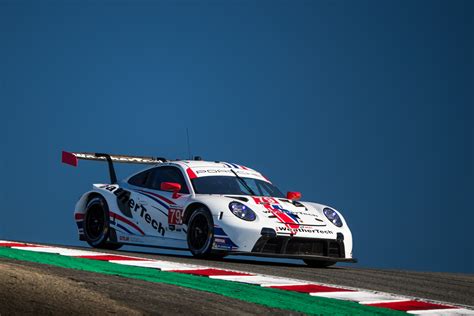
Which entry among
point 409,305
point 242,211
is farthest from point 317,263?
point 409,305

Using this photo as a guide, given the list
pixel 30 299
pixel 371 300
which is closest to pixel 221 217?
pixel 371 300

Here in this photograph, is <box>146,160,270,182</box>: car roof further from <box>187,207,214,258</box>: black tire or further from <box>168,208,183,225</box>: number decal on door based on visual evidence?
<box>187,207,214,258</box>: black tire

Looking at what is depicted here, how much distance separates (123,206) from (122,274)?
496 cm

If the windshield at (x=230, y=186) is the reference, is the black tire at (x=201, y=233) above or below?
below

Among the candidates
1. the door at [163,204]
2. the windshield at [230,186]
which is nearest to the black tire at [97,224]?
the door at [163,204]

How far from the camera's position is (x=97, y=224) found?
14.4 m

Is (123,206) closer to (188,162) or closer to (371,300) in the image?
(188,162)

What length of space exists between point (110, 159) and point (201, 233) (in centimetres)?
367

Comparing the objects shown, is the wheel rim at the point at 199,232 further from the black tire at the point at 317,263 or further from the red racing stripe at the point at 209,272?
the red racing stripe at the point at 209,272

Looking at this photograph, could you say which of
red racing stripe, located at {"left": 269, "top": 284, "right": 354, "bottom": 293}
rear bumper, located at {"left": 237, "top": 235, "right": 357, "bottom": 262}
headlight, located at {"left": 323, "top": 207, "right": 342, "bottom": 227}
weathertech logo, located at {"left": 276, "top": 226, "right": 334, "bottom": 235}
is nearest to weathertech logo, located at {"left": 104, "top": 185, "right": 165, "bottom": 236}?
rear bumper, located at {"left": 237, "top": 235, "right": 357, "bottom": 262}

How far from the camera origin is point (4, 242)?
1202 centimetres

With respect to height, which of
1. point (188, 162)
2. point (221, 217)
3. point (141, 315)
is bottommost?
point (141, 315)

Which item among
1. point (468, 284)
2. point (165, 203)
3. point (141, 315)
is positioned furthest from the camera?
point (165, 203)

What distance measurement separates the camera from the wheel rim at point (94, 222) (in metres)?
14.3
